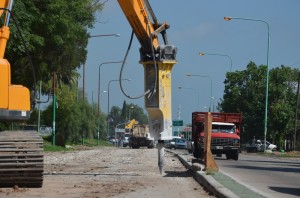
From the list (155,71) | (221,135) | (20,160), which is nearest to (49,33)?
(221,135)

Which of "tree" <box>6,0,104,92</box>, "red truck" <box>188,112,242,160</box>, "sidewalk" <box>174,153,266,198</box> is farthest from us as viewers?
"red truck" <box>188,112,242,160</box>

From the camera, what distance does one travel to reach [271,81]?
91188mm

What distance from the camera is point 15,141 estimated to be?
13469 mm

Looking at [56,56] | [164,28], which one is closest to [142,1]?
[164,28]

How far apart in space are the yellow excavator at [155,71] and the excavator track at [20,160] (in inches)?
270

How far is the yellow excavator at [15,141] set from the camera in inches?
489

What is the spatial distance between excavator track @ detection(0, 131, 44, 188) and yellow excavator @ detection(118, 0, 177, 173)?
6.87 m

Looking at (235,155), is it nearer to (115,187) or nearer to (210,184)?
(210,184)

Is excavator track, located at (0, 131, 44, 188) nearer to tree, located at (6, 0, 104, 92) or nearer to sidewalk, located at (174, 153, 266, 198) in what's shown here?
sidewalk, located at (174, 153, 266, 198)

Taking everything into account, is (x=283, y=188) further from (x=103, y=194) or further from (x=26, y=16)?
(x=26, y=16)

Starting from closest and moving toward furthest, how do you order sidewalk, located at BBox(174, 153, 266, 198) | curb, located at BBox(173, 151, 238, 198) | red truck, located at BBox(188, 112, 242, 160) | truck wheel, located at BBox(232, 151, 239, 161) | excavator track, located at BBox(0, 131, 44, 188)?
1. excavator track, located at BBox(0, 131, 44, 188)
2. sidewalk, located at BBox(174, 153, 266, 198)
3. curb, located at BBox(173, 151, 238, 198)
4. red truck, located at BBox(188, 112, 242, 160)
5. truck wheel, located at BBox(232, 151, 239, 161)

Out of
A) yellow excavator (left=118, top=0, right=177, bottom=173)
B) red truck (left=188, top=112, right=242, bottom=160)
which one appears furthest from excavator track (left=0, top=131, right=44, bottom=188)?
red truck (left=188, top=112, right=242, bottom=160)

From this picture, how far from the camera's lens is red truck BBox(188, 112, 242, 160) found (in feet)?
121

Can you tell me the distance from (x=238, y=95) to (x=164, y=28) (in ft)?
232
